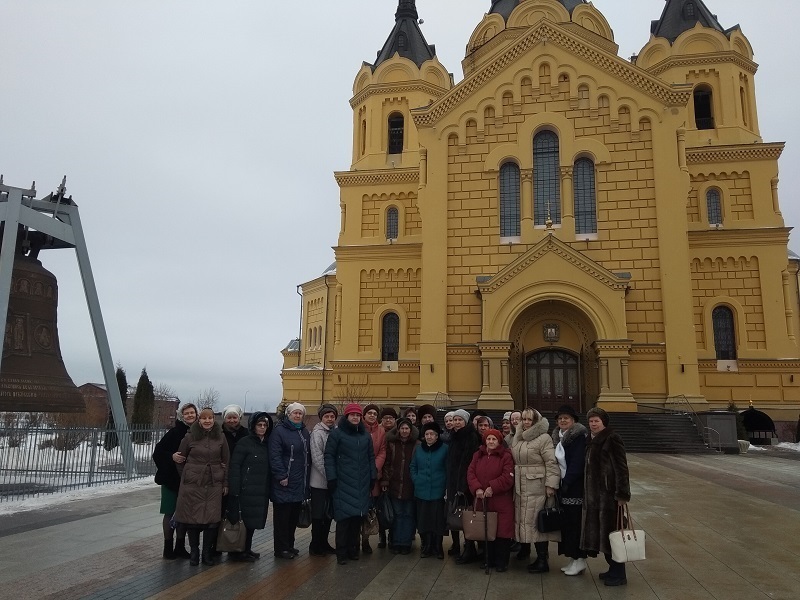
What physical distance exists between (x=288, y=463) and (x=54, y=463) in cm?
961

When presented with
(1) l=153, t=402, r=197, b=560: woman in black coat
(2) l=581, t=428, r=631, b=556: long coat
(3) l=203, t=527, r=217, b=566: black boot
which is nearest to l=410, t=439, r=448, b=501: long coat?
(2) l=581, t=428, r=631, b=556: long coat

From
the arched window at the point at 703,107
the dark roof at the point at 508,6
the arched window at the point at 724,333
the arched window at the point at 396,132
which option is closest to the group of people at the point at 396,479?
the arched window at the point at 724,333

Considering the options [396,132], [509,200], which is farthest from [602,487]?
[396,132]

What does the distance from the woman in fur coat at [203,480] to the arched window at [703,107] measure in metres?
31.7

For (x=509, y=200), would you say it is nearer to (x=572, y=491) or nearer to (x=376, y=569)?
(x=572, y=491)

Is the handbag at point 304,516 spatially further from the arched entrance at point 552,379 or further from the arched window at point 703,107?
the arched window at point 703,107

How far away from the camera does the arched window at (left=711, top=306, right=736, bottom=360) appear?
2856 cm

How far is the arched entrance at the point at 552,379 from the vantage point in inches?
1037

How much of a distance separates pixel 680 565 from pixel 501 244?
20.6 metres

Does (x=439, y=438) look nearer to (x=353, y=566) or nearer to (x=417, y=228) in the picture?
(x=353, y=566)

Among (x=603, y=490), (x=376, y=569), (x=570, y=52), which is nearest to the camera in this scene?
(x=603, y=490)

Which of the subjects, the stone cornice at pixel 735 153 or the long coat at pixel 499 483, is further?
the stone cornice at pixel 735 153

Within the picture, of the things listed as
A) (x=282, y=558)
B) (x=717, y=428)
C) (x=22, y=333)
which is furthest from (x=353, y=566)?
(x=717, y=428)

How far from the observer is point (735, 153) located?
30.4m
